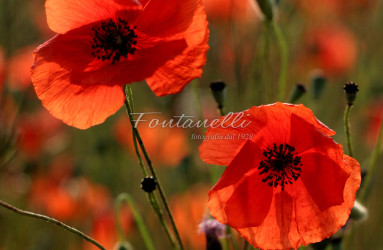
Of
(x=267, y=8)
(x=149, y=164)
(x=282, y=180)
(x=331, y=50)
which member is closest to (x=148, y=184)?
(x=149, y=164)

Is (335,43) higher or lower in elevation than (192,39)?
higher

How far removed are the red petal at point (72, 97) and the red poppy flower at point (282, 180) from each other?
171 millimetres

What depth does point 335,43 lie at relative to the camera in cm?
278

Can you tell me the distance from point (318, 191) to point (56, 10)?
1.71 ft

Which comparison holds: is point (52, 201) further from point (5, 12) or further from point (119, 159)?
point (5, 12)

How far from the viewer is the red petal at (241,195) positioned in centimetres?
85

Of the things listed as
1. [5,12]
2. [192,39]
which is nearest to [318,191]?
[192,39]

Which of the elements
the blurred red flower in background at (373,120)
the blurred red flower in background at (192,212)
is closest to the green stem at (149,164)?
the blurred red flower in background at (192,212)

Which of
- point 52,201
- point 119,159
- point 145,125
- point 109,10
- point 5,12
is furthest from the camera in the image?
point 145,125

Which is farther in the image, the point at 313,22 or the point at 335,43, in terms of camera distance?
the point at 313,22

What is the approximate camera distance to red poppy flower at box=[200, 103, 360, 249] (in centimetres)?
84

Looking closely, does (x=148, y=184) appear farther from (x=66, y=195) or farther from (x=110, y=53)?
(x=66, y=195)

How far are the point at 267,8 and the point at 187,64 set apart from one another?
1.18ft

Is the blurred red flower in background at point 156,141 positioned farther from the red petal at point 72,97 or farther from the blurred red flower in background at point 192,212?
the red petal at point 72,97
